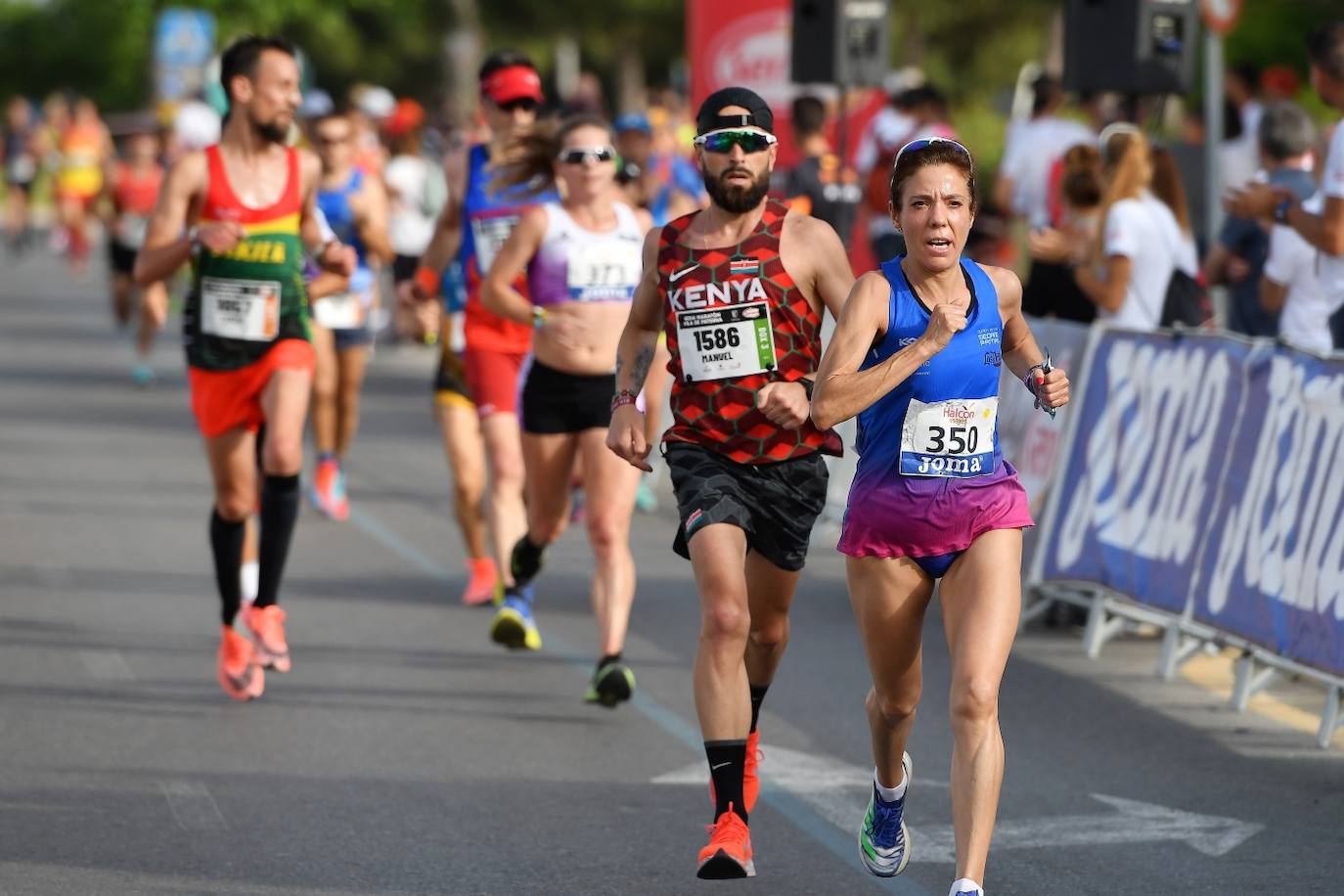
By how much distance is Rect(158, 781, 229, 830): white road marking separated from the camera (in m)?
6.55

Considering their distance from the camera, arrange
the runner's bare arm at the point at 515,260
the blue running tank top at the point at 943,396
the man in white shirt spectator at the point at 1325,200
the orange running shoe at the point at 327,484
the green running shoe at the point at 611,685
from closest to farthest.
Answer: the blue running tank top at the point at 943,396 → the green running shoe at the point at 611,685 → the runner's bare arm at the point at 515,260 → the man in white shirt spectator at the point at 1325,200 → the orange running shoe at the point at 327,484

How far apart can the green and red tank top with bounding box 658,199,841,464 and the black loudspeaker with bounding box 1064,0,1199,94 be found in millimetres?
7027

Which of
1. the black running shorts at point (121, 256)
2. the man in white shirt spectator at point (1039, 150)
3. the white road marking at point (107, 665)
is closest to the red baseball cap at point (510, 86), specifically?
the white road marking at point (107, 665)

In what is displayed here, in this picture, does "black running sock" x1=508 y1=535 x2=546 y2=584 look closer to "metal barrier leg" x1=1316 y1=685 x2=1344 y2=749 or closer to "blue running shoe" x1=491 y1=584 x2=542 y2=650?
"blue running shoe" x1=491 y1=584 x2=542 y2=650

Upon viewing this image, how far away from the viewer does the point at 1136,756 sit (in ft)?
24.6

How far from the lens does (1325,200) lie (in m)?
8.94

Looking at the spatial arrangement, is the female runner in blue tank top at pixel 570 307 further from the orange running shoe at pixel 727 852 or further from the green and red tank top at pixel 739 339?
the orange running shoe at pixel 727 852

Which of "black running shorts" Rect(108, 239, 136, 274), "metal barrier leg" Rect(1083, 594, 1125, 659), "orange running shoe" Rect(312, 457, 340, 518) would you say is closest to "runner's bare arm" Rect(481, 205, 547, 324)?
"metal barrier leg" Rect(1083, 594, 1125, 659)

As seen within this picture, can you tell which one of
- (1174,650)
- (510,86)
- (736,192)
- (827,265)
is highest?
(510,86)

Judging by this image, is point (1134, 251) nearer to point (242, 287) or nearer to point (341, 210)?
point (242, 287)

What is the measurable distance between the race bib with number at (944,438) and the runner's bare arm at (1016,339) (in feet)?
0.55

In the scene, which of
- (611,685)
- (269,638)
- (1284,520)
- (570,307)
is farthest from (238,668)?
(1284,520)

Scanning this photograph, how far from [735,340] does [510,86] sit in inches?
143

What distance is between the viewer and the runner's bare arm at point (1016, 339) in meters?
5.50
